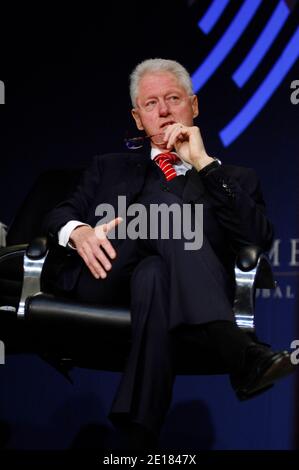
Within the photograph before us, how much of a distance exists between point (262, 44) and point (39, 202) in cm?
112

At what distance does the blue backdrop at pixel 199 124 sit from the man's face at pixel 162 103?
25.7 inches

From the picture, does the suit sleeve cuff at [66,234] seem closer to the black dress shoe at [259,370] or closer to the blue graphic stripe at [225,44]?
the black dress shoe at [259,370]

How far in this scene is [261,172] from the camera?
3.27 meters

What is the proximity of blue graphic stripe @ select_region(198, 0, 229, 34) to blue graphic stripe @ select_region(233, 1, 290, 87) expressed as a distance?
0.67ft

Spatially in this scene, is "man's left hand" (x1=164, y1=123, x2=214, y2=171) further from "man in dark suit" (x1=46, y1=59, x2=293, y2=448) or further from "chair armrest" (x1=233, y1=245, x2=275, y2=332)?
"chair armrest" (x1=233, y1=245, x2=275, y2=332)

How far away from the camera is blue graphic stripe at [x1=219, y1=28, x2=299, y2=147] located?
3.26m

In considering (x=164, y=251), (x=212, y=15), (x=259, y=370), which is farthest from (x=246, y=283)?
(x=212, y=15)

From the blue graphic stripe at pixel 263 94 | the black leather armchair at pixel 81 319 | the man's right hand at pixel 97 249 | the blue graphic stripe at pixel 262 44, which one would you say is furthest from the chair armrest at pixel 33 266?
the blue graphic stripe at pixel 262 44

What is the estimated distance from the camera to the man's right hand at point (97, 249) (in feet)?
7.13

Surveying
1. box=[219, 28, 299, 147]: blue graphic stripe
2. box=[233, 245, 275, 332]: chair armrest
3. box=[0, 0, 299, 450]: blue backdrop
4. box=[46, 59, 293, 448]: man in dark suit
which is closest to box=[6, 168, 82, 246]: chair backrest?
box=[46, 59, 293, 448]: man in dark suit

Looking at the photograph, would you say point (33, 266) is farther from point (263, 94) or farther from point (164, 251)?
point (263, 94)

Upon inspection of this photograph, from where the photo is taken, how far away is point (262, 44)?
3293 millimetres

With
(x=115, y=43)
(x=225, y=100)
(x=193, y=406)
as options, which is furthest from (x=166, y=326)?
(x=115, y=43)

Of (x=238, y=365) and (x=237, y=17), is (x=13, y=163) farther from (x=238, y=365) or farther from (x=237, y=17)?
(x=238, y=365)
